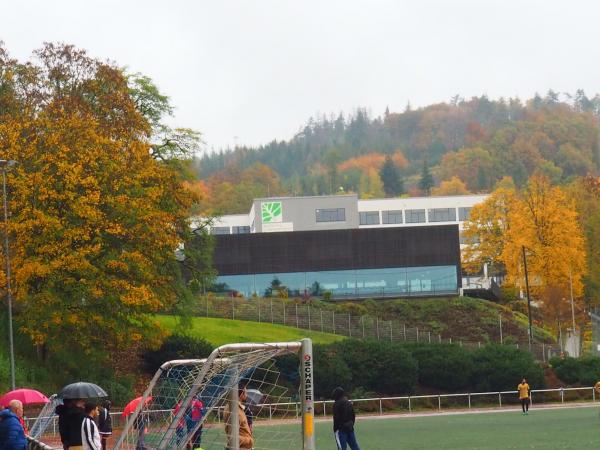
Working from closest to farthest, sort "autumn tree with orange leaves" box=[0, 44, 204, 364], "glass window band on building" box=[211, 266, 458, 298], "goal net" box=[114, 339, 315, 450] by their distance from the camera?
"goal net" box=[114, 339, 315, 450], "autumn tree with orange leaves" box=[0, 44, 204, 364], "glass window band on building" box=[211, 266, 458, 298]

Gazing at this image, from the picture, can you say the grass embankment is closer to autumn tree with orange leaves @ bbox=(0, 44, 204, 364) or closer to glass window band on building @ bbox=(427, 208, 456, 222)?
autumn tree with orange leaves @ bbox=(0, 44, 204, 364)

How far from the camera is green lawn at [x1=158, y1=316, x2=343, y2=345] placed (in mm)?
75375

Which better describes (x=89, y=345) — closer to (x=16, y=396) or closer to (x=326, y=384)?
(x=326, y=384)

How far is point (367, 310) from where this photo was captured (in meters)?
89.1

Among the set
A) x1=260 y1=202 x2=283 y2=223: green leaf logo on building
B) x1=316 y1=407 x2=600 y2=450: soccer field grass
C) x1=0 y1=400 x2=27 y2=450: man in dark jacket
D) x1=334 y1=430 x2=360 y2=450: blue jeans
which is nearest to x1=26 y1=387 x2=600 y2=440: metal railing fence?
x1=316 y1=407 x2=600 y2=450: soccer field grass

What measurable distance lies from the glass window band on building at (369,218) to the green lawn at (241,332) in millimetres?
62870

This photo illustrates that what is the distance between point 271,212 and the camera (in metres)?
126

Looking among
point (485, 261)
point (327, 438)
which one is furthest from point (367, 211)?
point (327, 438)

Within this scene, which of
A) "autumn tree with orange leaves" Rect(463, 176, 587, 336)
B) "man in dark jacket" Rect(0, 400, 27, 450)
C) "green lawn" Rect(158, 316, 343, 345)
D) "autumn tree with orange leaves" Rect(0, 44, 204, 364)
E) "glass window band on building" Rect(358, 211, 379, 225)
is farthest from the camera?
"glass window band on building" Rect(358, 211, 379, 225)

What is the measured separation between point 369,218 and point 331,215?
25.6 metres

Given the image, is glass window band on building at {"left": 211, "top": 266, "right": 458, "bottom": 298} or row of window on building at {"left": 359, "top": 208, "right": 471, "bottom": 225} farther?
row of window on building at {"left": 359, "top": 208, "right": 471, "bottom": 225}

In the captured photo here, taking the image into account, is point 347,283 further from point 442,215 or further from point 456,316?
point 442,215

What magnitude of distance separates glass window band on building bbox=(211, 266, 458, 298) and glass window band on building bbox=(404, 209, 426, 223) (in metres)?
48.9

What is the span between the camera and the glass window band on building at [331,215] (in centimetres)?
12031
